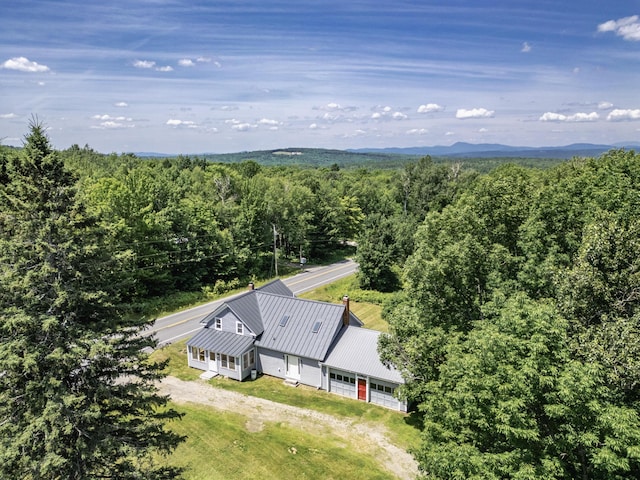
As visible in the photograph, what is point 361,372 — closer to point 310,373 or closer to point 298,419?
point 310,373

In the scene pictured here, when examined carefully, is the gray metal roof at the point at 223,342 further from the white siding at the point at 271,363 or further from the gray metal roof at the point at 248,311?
the white siding at the point at 271,363

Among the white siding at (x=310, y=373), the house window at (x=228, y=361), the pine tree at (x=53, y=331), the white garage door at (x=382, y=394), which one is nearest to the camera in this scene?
the pine tree at (x=53, y=331)

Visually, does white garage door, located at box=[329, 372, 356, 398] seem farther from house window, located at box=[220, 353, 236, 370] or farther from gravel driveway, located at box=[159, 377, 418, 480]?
house window, located at box=[220, 353, 236, 370]

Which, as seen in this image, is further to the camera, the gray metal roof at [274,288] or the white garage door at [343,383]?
the gray metal roof at [274,288]

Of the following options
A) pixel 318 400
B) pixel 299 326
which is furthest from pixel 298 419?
pixel 299 326

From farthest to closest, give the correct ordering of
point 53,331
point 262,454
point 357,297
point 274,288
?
point 357,297 < point 274,288 < point 262,454 < point 53,331

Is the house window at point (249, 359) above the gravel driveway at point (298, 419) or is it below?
above

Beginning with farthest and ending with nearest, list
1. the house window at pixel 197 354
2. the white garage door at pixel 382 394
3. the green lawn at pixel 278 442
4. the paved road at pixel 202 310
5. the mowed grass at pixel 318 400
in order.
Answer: the paved road at pixel 202 310
the house window at pixel 197 354
the white garage door at pixel 382 394
the mowed grass at pixel 318 400
the green lawn at pixel 278 442

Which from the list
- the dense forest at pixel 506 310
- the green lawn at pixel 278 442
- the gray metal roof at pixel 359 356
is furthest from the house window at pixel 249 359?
the dense forest at pixel 506 310
